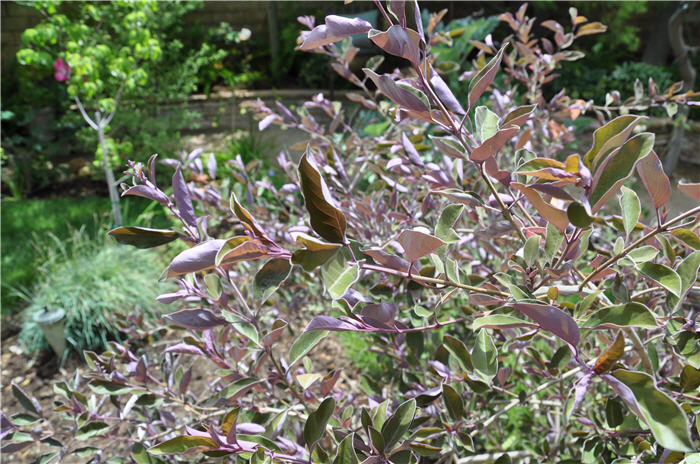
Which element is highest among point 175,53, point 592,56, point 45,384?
point 175,53

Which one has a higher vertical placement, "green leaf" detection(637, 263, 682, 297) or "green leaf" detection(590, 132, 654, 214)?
"green leaf" detection(590, 132, 654, 214)

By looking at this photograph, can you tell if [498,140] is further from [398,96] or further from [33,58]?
[33,58]

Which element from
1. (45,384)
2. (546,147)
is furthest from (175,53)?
(546,147)

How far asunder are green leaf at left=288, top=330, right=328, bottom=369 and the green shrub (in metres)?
2.13

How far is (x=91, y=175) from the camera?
4.94 m

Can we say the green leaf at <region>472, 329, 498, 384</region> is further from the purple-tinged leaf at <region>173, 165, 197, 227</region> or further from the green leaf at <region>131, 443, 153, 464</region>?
the green leaf at <region>131, 443, 153, 464</region>

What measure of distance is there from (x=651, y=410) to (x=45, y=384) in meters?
2.65

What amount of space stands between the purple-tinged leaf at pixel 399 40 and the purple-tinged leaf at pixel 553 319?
285 mm

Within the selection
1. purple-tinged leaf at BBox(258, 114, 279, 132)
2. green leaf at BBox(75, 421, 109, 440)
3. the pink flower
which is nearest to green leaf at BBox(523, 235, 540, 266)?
green leaf at BBox(75, 421, 109, 440)

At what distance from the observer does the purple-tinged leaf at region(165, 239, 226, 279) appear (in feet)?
1.74

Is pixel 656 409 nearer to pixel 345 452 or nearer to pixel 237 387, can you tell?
pixel 345 452

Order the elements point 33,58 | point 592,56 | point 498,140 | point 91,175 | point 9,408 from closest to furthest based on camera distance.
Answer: point 498,140
point 9,408
point 33,58
point 91,175
point 592,56

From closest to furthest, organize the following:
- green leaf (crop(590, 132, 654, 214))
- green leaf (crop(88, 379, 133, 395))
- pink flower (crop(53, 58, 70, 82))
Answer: green leaf (crop(590, 132, 654, 214)) → green leaf (crop(88, 379, 133, 395)) → pink flower (crop(53, 58, 70, 82))

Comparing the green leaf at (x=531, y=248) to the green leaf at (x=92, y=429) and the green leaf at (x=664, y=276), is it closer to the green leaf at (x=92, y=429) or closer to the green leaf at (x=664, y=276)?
the green leaf at (x=664, y=276)
